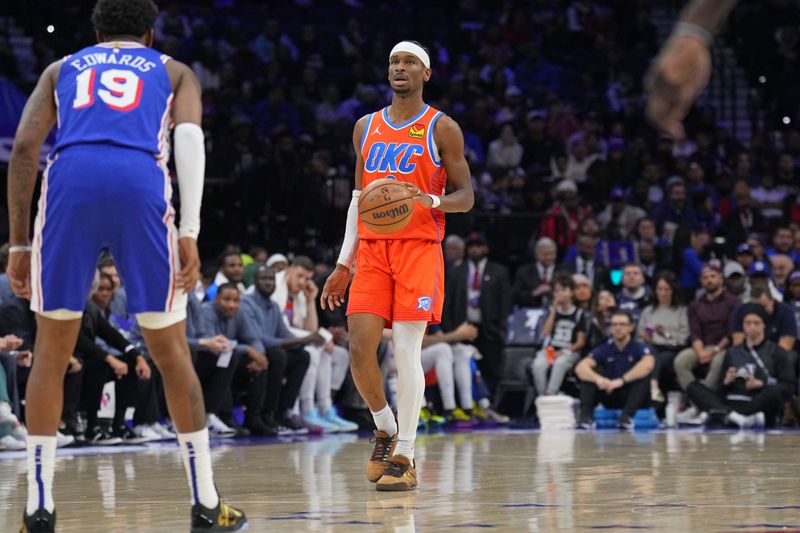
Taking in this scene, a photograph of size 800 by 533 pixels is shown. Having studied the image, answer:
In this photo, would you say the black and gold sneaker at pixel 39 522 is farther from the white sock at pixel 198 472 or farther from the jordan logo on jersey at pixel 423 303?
the jordan logo on jersey at pixel 423 303

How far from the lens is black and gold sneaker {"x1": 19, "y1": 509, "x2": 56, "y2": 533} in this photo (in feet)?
15.2

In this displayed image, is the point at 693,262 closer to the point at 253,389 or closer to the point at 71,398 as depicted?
the point at 253,389

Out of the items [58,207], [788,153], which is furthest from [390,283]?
[788,153]

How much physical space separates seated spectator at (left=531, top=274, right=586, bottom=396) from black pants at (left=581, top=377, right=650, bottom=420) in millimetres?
531

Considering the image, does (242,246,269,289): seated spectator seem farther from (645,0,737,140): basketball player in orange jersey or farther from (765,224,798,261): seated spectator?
(645,0,737,140): basketball player in orange jersey

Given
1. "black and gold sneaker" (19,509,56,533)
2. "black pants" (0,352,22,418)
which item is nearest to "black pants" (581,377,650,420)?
"black pants" (0,352,22,418)

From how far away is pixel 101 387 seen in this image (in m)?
10.7

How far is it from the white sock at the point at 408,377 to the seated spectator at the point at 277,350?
5295 millimetres

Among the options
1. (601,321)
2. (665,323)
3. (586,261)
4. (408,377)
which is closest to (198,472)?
(408,377)

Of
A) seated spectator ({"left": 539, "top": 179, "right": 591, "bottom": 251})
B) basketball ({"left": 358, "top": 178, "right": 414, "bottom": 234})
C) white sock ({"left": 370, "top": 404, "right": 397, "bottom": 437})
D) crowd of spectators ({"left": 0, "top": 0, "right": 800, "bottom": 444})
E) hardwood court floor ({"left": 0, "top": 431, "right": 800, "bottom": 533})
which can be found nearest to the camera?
hardwood court floor ({"left": 0, "top": 431, "right": 800, "bottom": 533})

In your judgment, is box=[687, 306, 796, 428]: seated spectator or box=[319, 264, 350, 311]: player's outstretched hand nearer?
box=[319, 264, 350, 311]: player's outstretched hand

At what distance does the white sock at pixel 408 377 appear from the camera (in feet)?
22.0

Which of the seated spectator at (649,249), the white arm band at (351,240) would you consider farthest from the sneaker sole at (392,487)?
the seated spectator at (649,249)

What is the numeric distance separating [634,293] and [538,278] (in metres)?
1.24
